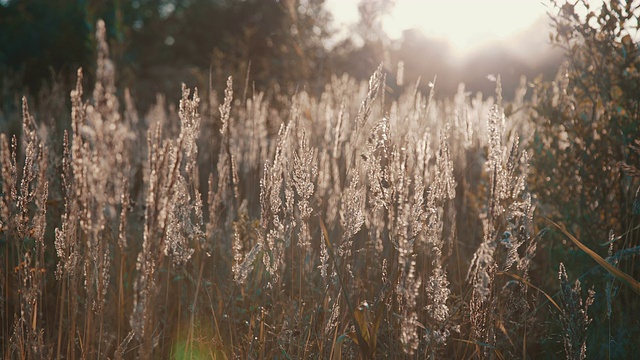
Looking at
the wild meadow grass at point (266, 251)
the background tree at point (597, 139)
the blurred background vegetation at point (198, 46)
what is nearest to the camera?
the wild meadow grass at point (266, 251)

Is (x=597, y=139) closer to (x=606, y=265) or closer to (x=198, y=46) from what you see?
(x=606, y=265)

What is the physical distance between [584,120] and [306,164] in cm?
183

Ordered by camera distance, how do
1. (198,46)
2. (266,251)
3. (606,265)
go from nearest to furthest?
1. (606,265)
2. (266,251)
3. (198,46)

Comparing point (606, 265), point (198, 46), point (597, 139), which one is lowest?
point (606, 265)

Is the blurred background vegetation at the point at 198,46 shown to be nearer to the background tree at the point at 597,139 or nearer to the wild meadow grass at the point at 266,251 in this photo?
the background tree at the point at 597,139

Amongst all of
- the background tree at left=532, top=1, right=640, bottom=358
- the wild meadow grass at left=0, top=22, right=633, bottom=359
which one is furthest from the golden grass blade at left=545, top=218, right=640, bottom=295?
the background tree at left=532, top=1, right=640, bottom=358

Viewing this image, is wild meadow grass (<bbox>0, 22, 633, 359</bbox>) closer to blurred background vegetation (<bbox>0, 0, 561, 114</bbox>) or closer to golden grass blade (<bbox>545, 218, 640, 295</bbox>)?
golden grass blade (<bbox>545, 218, 640, 295</bbox>)

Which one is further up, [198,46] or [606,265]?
[198,46]

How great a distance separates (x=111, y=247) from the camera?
8.79ft

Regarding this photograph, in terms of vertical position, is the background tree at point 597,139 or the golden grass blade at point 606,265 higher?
the background tree at point 597,139

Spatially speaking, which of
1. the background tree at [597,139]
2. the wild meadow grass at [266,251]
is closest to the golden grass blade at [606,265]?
the wild meadow grass at [266,251]

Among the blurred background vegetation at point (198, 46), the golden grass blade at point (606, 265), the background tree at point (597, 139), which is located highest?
the blurred background vegetation at point (198, 46)

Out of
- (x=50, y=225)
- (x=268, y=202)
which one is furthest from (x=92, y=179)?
(x=50, y=225)

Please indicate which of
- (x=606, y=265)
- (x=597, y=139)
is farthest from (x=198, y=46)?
(x=606, y=265)
